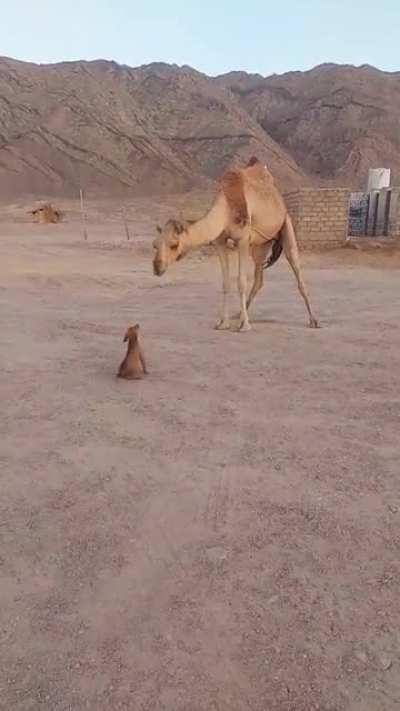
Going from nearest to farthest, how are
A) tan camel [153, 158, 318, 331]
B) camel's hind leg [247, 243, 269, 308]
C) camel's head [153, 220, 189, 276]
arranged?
1. camel's head [153, 220, 189, 276]
2. tan camel [153, 158, 318, 331]
3. camel's hind leg [247, 243, 269, 308]

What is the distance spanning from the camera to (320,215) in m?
15.5

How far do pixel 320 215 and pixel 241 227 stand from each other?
1042 cm

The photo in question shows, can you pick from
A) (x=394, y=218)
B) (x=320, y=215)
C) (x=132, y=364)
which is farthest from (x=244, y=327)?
(x=394, y=218)

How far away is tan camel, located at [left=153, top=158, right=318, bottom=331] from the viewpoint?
518 centimetres

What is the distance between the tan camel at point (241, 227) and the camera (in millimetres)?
5177

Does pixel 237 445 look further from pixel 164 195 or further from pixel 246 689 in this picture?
pixel 164 195

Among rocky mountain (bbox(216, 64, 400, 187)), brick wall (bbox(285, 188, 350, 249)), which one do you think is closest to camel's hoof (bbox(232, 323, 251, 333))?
brick wall (bbox(285, 188, 350, 249))

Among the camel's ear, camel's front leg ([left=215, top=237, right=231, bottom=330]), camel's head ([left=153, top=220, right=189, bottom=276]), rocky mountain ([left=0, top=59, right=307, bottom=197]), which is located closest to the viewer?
camel's head ([left=153, top=220, right=189, bottom=276])

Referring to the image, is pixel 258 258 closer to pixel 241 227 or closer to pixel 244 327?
pixel 241 227

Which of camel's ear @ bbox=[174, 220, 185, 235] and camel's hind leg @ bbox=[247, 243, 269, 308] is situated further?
camel's hind leg @ bbox=[247, 243, 269, 308]

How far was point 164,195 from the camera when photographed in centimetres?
3138

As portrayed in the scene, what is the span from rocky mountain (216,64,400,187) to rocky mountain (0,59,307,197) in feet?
13.8

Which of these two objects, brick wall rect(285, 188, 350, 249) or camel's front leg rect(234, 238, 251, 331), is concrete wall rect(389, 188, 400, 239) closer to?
brick wall rect(285, 188, 350, 249)

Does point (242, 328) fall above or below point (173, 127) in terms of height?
below
